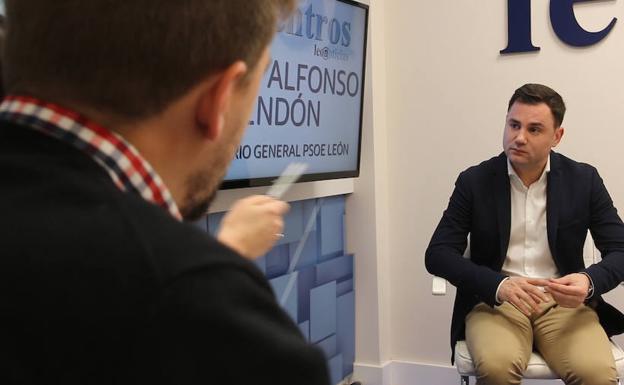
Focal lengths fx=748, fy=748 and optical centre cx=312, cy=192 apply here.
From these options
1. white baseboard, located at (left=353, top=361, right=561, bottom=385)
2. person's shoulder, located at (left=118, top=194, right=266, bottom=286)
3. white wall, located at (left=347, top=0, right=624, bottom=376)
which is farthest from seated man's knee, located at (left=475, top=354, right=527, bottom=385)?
person's shoulder, located at (left=118, top=194, right=266, bottom=286)

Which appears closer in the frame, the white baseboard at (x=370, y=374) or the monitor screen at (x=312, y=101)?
the monitor screen at (x=312, y=101)

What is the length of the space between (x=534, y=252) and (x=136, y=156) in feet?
8.13

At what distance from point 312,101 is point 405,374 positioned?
1667 mm

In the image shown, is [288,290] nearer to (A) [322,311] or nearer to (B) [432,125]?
(A) [322,311]

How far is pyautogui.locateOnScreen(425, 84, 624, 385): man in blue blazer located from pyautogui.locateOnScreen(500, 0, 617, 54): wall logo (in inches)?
31.2

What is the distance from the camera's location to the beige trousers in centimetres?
259

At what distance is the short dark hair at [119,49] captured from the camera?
0.58 metres

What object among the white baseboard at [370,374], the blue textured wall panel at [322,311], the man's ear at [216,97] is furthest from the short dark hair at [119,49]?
the white baseboard at [370,374]

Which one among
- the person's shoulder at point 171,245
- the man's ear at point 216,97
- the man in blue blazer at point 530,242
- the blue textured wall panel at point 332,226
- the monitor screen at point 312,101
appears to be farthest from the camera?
the blue textured wall panel at point 332,226

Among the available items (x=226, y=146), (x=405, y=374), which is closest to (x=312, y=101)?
(x=405, y=374)

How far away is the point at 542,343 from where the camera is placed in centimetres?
273

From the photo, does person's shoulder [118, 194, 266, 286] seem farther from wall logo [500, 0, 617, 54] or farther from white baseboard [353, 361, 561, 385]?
white baseboard [353, 361, 561, 385]

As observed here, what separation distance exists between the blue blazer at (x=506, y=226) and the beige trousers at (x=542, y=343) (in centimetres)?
10

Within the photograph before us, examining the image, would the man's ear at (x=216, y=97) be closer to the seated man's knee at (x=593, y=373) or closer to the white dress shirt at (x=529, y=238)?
the seated man's knee at (x=593, y=373)
